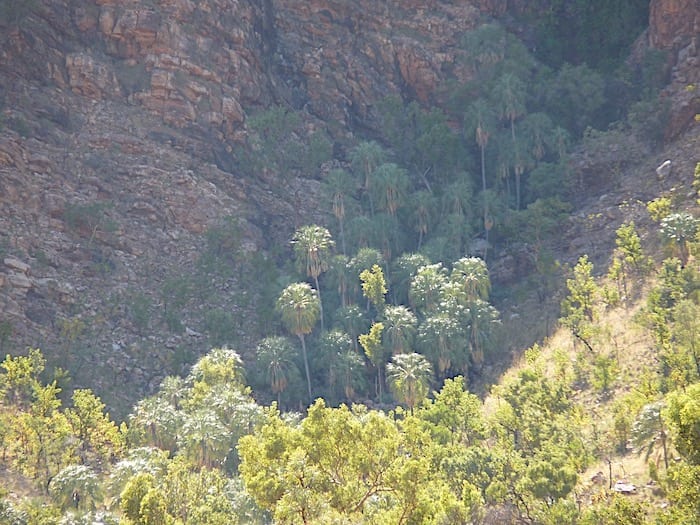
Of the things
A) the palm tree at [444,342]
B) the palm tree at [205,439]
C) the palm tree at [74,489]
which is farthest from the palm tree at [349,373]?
the palm tree at [74,489]

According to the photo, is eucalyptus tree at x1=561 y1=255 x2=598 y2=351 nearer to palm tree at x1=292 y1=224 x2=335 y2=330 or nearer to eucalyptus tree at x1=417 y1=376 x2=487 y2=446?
eucalyptus tree at x1=417 y1=376 x2=487 y2=446

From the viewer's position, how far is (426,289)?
5166 centimetres

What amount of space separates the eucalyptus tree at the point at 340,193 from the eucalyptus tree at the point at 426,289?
8.66m

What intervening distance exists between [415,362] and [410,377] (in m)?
1.35

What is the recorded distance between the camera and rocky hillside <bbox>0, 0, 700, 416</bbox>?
152 feet

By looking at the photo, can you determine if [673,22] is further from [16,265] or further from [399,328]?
[16,265]

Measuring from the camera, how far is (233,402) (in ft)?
128

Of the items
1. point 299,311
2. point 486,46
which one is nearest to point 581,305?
point 299,311

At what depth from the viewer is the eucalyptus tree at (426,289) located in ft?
169

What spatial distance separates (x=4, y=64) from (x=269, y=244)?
953 inches

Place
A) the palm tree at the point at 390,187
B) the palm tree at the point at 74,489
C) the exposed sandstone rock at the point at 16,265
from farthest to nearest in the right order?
1. the palm tree at the point at 390,187
2. the exposed sandstone rock at the point at 16,265
3. the palm tree at the point at 74,489

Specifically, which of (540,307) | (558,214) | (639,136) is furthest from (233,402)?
(639,136)

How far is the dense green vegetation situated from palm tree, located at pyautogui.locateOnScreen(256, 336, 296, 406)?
155 mm

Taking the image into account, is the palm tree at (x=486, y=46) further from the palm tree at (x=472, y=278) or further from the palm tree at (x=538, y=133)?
the palm tree at (x=472, y=278)
